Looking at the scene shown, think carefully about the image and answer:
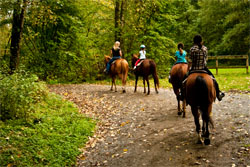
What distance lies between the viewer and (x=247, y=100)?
34.8 feet

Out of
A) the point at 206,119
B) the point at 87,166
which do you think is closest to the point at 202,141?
the point at 206,119

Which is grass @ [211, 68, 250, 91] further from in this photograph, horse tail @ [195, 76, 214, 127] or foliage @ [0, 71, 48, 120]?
foliage @ [0, 71, 48, 120]

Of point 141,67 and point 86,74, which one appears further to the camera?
point 86,74

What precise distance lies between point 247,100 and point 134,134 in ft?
19.6

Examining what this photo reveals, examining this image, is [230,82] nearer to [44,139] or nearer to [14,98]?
[44,139]

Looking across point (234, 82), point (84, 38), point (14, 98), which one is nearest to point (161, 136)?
point (14, 98)

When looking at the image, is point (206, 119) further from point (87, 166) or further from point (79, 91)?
point (79, 91)

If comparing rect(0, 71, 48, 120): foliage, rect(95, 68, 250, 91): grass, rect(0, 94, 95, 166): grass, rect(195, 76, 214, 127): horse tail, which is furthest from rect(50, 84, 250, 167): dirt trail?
rect(95, 68, 250, 91): grass

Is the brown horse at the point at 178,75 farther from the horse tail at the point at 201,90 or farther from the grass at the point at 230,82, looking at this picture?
the grass at the point at 230,82

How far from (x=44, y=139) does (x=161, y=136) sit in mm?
3349

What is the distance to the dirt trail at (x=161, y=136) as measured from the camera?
558 cm

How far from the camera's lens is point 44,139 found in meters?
6.66

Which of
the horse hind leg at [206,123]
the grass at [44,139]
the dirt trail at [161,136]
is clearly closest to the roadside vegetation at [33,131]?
the grass at [44,139]

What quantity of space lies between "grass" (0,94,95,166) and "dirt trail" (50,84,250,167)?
422 millimetres
